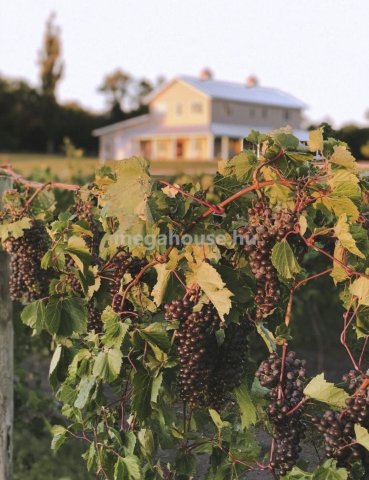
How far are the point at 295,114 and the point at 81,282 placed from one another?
5456cm

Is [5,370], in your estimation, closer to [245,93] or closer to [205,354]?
[205,354]

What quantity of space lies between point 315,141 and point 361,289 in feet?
1.76

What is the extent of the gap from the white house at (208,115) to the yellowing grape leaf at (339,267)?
51.6 m

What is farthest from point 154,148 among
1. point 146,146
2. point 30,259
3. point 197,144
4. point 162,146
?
point 30,259

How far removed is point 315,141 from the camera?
2.68m

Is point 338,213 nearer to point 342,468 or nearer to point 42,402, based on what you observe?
point 342,468

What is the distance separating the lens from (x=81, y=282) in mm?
3178

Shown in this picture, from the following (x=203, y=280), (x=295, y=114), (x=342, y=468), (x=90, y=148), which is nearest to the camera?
(x=342, y=468)

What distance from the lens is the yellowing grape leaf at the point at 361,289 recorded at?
252cm

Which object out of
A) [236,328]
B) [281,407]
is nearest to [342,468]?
[281,407]

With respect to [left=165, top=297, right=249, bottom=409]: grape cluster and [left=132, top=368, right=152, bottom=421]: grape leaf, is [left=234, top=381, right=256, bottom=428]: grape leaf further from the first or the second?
[left=132, top=368, right=152, bottom=421]: grape leaf

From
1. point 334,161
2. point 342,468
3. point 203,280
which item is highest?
point 334,161

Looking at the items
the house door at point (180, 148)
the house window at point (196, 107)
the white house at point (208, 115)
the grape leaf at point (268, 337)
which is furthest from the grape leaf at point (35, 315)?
the house door at point (180, 148)

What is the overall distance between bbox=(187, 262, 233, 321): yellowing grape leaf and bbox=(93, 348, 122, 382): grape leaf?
42cm
